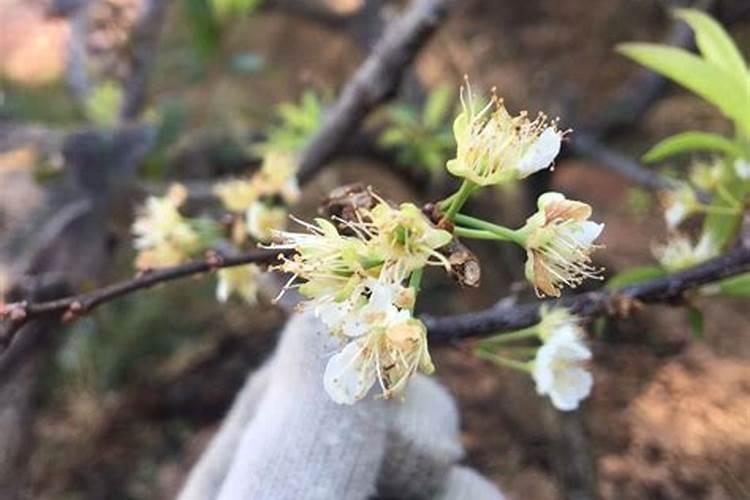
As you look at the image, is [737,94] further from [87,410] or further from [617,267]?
[87,410]

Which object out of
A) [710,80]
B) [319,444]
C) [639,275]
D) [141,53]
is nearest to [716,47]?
[710,80]

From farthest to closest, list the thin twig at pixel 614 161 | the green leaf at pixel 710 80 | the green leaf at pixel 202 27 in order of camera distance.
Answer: the green leaf at pixel 202 27 < the thin twig at pixel 614 161 < the green leaf at pixel 710 80

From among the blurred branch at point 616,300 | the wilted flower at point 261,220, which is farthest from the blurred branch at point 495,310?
the wilted flower at point 261,220

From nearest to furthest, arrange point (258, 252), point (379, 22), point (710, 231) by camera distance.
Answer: point (258, 252) → point (710, 231) → point (379, 22)

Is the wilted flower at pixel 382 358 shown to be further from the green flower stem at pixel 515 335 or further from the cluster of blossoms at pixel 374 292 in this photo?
the green flower stem at pixel 515 335

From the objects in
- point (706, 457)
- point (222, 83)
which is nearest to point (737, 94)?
point (706, 457)

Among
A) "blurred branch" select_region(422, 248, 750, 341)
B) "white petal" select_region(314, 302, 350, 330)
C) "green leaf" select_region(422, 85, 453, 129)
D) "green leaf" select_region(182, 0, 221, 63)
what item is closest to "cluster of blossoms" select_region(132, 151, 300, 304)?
"blurred branch" select_region(422, 248, 750, 341)
